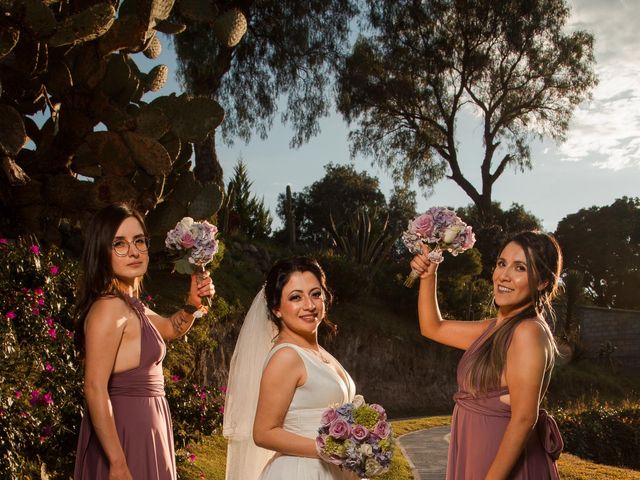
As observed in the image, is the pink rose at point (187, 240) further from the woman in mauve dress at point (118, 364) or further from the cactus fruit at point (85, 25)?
the cactus fruit at point (85, 25)

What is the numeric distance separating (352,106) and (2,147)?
65.3 ft

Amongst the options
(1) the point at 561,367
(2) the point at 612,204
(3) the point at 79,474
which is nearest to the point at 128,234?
(3) the point at 79,474

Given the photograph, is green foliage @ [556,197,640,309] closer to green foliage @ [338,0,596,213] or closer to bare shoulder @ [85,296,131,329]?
green foliage @ [338,0,596,213]

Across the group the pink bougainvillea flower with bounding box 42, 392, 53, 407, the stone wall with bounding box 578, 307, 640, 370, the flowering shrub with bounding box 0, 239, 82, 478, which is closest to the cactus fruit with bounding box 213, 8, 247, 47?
the flowering shrub with bounding box 0, 239, 82, 478

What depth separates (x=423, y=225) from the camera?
3498 millimetres

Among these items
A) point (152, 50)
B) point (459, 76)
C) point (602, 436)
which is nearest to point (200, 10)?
point (152, 50)

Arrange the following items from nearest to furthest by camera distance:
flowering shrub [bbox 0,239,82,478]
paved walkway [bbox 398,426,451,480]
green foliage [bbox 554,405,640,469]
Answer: flowering shrub [bbox 0,239,82,478], paved walkway [bbox 398,426,451,480], green foliage [bbox 554,405,640,469]

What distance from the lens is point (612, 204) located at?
4575cm

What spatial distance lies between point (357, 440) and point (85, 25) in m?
5.48

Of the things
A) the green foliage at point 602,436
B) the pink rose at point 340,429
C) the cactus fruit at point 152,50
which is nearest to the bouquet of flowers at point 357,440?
the pink rose at point 340,429

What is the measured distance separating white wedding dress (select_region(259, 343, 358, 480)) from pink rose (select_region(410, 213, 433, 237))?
79 cm

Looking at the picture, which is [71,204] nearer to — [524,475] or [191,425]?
[191,425]

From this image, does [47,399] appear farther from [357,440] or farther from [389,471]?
[389,471]

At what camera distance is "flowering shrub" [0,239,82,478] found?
5023 millimetres
